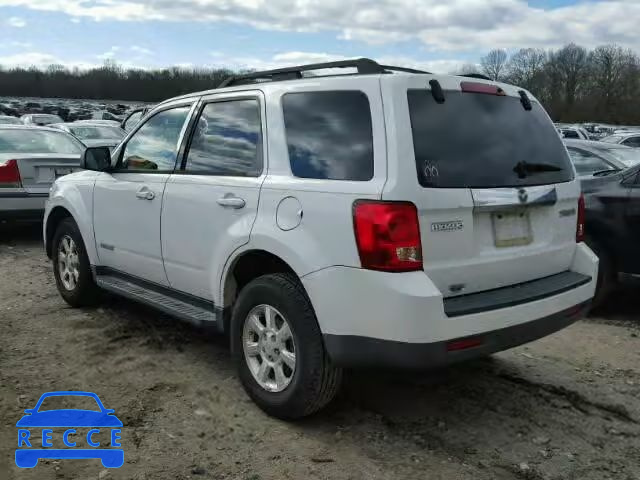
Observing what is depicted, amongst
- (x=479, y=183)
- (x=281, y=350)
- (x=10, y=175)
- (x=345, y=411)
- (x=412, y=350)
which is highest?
(x=479, y=183)

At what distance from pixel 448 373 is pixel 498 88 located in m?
1.86

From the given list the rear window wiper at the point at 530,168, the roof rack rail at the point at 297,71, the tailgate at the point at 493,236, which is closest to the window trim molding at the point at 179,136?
the roof rack rail at the point at 297,71

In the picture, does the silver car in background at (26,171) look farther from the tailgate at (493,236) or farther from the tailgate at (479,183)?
the tailgate at (493,236)

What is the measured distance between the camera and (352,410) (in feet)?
12.4

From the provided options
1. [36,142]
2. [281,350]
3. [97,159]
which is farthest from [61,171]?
[281,350]

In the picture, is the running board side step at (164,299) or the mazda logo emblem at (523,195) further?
the running board side step at (164,299)

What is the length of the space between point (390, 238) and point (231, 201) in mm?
1152

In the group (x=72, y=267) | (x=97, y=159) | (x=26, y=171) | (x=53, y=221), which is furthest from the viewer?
(x=26, y=171)

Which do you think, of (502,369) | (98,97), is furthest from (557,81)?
(502,369)

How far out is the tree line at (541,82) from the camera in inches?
2692

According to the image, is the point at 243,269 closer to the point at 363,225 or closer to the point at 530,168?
the point at 363,225

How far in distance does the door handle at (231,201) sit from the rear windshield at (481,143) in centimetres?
111

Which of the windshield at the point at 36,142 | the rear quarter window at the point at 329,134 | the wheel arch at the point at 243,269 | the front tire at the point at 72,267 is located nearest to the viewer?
the rear quarter window at the point at 329,134

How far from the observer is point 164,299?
4.48m
